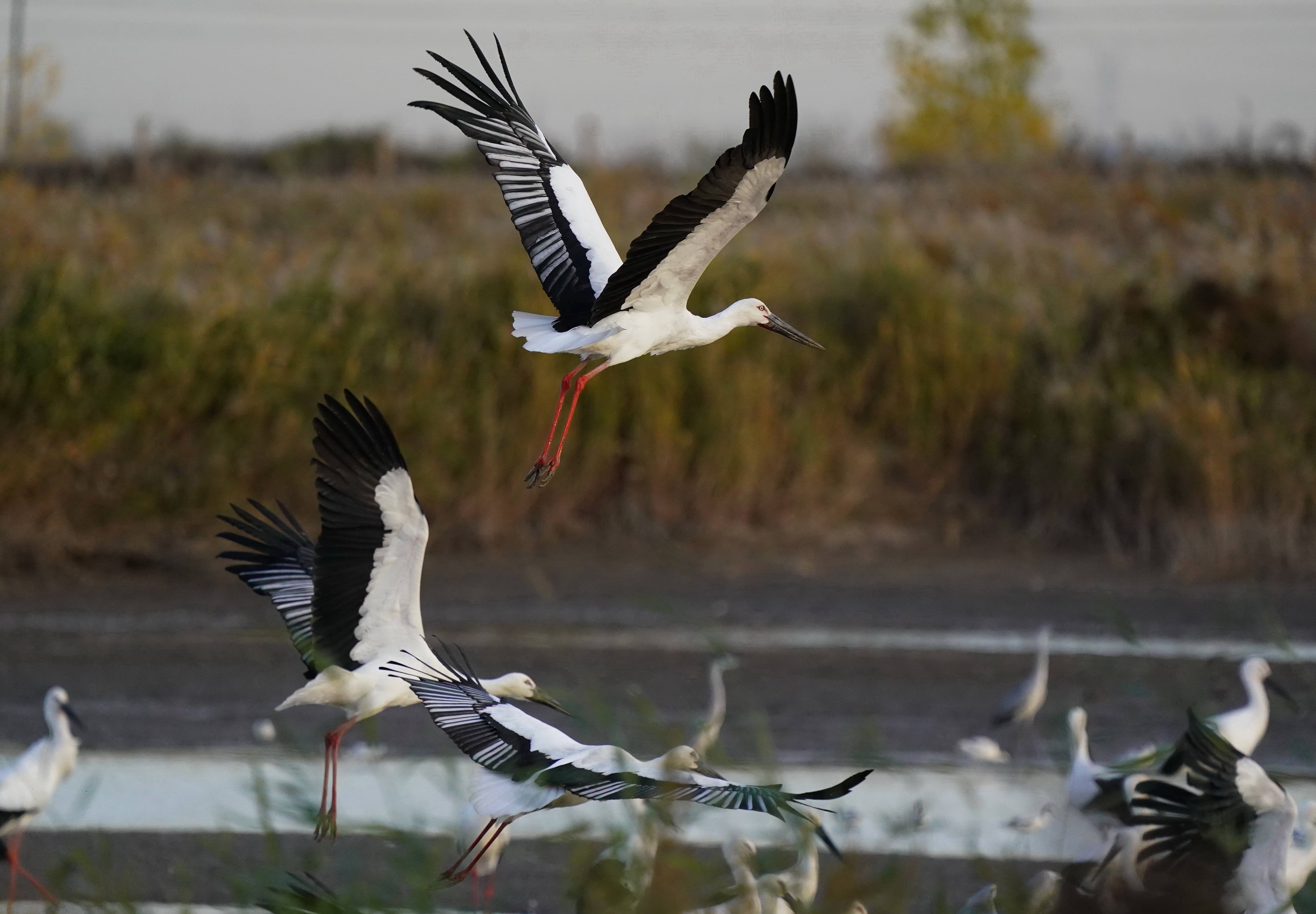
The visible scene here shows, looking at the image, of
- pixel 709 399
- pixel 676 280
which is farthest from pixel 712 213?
pixel 709 399

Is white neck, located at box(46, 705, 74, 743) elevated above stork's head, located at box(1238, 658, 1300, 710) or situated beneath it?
situated beneath

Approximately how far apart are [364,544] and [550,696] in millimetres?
475

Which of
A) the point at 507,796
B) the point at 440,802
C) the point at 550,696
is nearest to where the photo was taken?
the point at 507,796

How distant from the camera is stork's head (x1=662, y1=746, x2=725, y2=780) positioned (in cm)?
208

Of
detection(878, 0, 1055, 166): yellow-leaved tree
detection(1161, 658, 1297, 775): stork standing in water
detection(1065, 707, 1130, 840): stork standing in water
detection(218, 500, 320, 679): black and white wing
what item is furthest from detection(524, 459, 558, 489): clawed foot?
detection(878, 0, 1055, 166): yellow-leaved tree

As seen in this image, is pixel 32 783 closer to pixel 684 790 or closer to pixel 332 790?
pixel 332 790

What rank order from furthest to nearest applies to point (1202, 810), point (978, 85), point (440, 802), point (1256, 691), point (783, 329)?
point (978, 85) < point (440, 802) < point (1256, 691) < point (1202, 810) < point (783, 329)

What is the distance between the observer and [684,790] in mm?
1947

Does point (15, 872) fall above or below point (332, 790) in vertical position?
below

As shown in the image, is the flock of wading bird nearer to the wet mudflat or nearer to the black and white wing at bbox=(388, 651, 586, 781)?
the black and white wing at bbox=(388, 651, 586, 781)

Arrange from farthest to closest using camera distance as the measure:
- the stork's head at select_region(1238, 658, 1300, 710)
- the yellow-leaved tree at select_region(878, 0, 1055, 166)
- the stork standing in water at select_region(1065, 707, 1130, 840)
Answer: the yellow-leaved tree at select_region(878, 0, 1055, 166) → the stork's head at select_region(1238, 658, 1300, 710) → the stork standing in water at select_region(1065, 707, 1130, 840)

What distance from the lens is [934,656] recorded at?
786 centimetres

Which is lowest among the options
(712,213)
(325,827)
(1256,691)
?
(1256,691)

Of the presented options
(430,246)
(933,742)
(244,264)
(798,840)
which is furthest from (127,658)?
(430,246)
